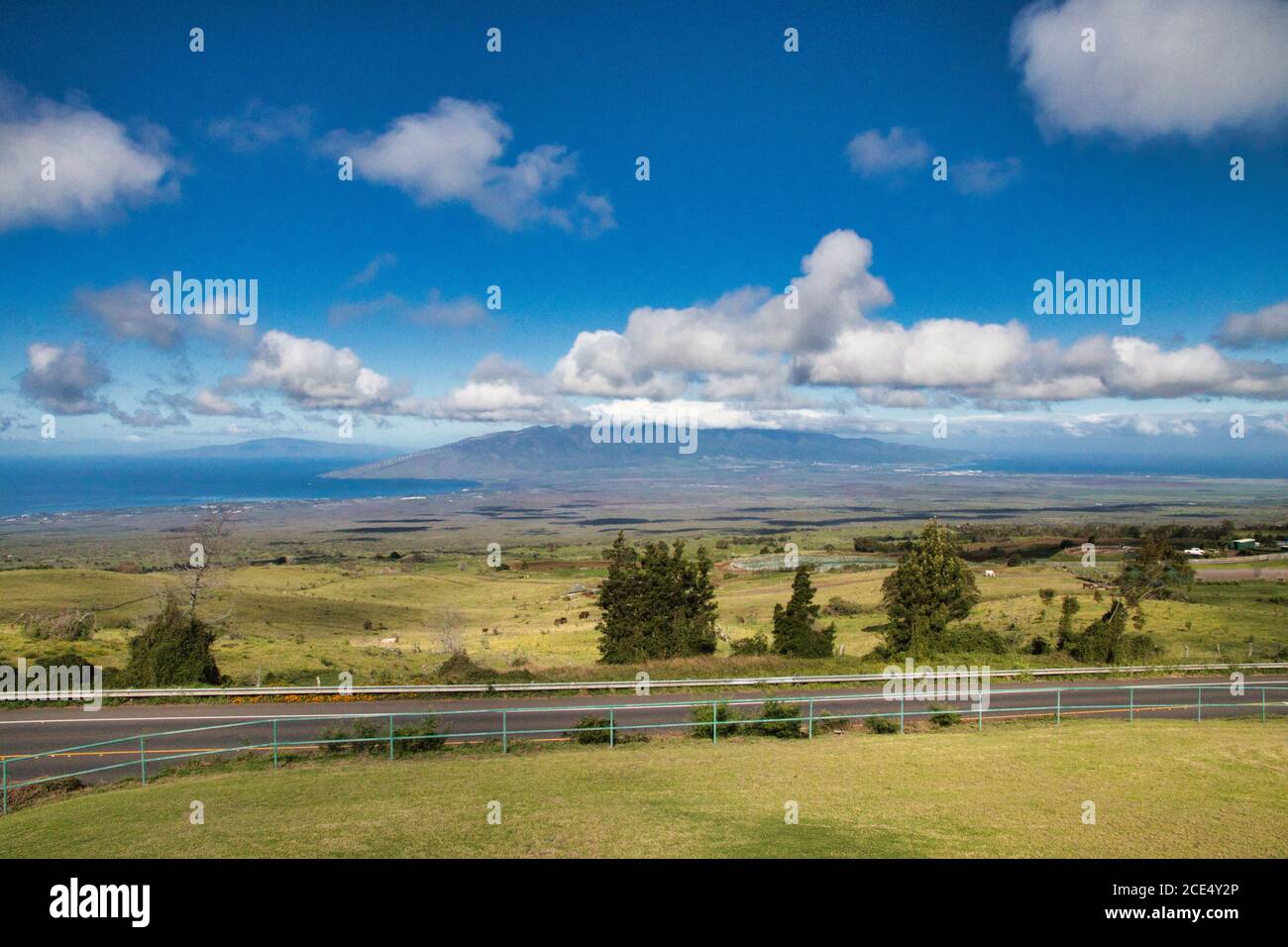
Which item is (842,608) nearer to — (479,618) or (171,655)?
(479,618)

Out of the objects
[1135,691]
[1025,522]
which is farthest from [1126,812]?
[1025,522]

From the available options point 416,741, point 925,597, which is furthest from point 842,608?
point 416,741

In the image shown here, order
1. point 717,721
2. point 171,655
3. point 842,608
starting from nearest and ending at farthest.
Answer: point 717,721, point 171,655, point 842,608

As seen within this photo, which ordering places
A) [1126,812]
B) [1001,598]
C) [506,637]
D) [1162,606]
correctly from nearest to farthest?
[1126,812] → [1162,606] → [506,637] → [1001,598]

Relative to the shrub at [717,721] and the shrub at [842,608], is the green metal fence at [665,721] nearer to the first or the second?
the shrub at [717,721]

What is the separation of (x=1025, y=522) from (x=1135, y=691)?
497ft

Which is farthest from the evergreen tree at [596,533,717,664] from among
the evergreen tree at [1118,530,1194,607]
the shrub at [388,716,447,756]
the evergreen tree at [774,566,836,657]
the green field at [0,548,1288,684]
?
the evergreen tree at [1118,530,1194,607]

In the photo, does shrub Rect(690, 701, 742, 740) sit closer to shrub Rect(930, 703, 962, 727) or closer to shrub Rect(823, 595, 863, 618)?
shrub Rect(930, 703, 962, 727)

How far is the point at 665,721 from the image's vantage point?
22.0 m

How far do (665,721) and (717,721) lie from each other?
3.05 meters

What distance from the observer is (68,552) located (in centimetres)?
11588

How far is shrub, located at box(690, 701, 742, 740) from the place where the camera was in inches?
758

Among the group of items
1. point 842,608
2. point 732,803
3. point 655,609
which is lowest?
point 842,608
